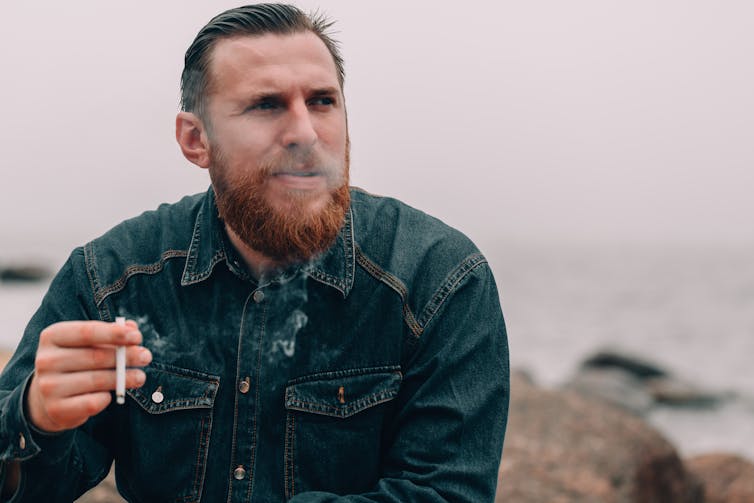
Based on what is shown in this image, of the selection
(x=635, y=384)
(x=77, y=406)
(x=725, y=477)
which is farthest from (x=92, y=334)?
(x=635, y=384)

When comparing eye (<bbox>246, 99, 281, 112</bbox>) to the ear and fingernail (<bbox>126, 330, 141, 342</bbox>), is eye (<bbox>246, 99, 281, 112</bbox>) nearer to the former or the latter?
the ear

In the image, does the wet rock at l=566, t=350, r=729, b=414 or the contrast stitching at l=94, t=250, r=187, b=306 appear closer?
the contrast stitching at l=94, t=250, r=187, b=306

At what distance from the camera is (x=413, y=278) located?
9.48 ft

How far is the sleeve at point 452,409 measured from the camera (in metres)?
2.62

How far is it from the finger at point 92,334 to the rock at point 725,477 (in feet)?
21.9

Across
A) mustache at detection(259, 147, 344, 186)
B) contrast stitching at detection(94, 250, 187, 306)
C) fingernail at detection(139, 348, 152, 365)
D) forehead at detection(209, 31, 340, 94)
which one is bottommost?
fingernail at detection(139, 348, 152, 365)

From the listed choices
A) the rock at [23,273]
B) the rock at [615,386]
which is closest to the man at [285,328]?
the rock at [615,386]

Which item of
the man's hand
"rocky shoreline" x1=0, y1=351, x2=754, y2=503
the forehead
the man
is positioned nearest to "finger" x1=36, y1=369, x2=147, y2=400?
the man's hand

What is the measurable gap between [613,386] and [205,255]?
15807 millimetres

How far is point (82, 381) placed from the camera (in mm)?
2125

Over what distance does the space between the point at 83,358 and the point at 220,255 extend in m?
0.96

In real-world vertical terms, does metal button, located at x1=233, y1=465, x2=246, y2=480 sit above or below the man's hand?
below

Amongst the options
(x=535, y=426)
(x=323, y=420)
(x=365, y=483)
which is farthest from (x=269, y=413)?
(x=535, y=426)

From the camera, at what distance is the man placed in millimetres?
2736
